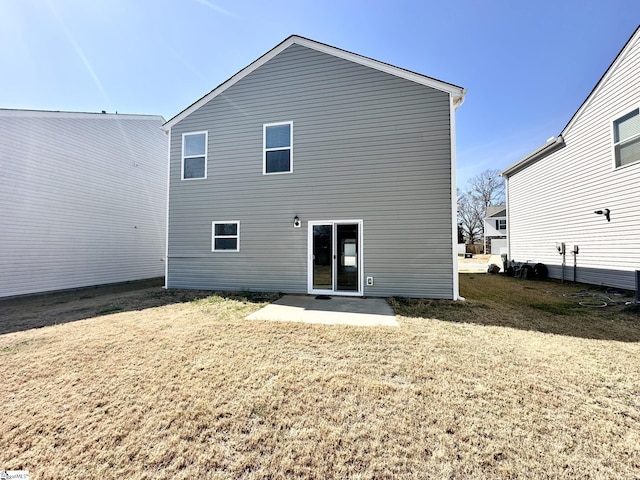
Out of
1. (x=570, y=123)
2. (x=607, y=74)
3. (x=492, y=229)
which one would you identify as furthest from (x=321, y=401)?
(x=492, y=229)

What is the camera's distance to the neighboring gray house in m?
A: 8.34

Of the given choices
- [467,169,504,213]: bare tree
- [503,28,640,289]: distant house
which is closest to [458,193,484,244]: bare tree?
[467,169,504,213]: bare tree

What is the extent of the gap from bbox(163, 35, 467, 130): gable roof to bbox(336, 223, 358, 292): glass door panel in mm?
4431

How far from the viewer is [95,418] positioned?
2385mm

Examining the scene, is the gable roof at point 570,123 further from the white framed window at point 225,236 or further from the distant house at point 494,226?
the distant house at point 494,226

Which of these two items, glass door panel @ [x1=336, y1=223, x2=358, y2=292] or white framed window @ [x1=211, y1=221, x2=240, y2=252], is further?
white framed window @ [x1=211, y1=221, x2=240, y2=252]

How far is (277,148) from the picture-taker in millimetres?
8094

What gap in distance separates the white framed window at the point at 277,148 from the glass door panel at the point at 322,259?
217cm

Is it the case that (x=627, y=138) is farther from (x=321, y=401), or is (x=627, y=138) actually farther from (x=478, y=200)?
(x=478, y=200)

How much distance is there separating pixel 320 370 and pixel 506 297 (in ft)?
22.8

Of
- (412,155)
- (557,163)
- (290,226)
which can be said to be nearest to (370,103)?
(412,155)

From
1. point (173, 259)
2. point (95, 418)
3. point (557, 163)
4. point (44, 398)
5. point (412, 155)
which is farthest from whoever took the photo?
point (557, 163)

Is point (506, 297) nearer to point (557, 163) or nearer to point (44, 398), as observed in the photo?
point (557, 163)

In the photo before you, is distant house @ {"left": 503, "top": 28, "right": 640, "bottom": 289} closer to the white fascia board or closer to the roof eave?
the roof eave
